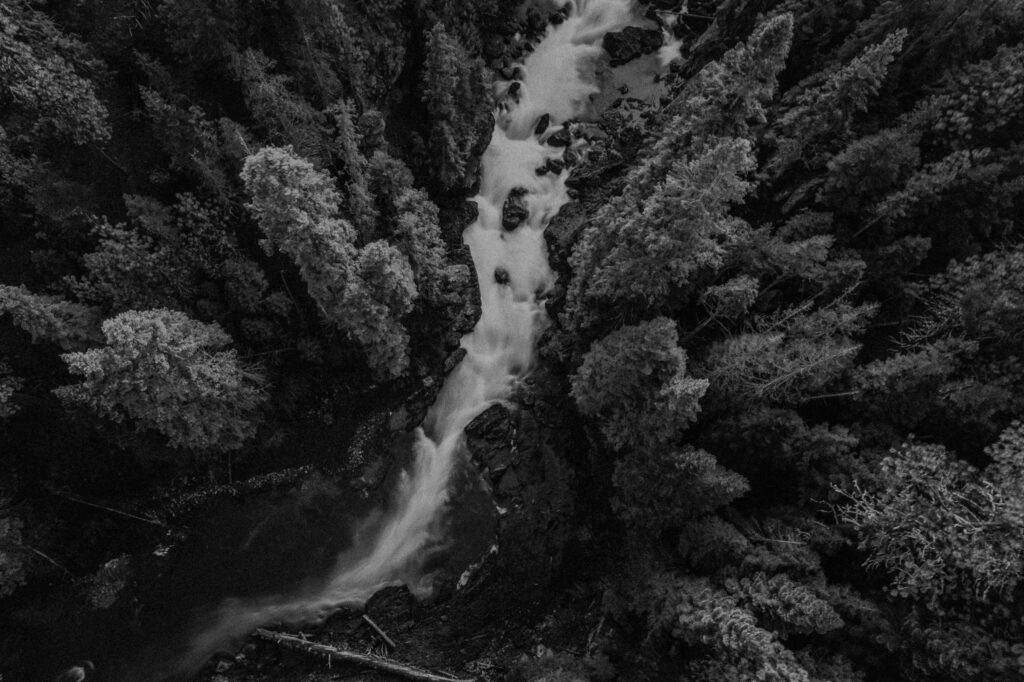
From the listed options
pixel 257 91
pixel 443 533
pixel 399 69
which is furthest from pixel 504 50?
pixel 443 533

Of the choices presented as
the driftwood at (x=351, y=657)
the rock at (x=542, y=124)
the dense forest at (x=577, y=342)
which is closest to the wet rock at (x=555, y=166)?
the rock at (x=542, y=124)

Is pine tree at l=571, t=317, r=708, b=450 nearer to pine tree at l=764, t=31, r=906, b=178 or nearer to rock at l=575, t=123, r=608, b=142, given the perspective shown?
pine tree at l=764, t=31, r=906, b=178

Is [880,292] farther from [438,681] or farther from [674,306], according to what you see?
[438,681]

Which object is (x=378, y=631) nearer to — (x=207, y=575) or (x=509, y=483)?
(x=207, y=575)

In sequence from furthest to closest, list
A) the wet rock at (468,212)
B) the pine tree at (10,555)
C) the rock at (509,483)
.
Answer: the wet rock at (468,212) < the rock at (509,483) < the pine tree at (10,555)

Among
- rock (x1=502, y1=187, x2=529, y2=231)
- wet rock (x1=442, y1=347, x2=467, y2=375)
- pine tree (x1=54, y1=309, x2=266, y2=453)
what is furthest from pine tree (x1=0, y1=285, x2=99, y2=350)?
rock (x1=502, y1=187, x2=529, y2=231)

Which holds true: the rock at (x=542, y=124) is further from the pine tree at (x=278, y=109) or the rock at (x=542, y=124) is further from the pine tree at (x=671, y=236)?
the pine tree at (x=278, y=109)

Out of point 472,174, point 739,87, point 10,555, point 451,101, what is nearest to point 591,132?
point 472,174
